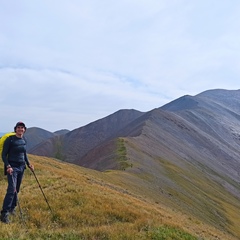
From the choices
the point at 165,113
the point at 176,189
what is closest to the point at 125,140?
the point at 176,189

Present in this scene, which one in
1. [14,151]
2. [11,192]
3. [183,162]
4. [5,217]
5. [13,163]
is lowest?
[183,162]

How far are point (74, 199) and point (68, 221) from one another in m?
2.28

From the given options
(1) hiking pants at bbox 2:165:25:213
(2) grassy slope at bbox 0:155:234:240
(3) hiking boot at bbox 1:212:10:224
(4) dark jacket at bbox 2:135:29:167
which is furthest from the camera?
(4) dark jacket at bbox 2:135:29:167

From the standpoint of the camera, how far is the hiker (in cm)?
1258

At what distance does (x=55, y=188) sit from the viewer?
691 inches

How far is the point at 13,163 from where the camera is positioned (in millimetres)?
13055

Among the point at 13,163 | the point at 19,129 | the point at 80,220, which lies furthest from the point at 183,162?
the point at 19,129

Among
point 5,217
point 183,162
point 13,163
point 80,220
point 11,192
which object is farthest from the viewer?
point 183,162

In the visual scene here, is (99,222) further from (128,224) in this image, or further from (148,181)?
(148,181)

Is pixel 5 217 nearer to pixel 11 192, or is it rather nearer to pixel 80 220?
pixel 11 192

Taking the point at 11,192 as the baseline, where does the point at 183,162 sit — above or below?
below

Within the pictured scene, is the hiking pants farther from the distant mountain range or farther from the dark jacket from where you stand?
the distant mountain range

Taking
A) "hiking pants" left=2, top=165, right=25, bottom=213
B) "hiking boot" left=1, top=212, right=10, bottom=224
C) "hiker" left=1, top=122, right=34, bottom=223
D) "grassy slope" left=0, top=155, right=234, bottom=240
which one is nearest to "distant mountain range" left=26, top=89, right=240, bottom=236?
"grassy slope" left=0, top=155, right=234, bottom=240

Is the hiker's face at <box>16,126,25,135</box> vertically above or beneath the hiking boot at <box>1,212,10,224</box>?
above
